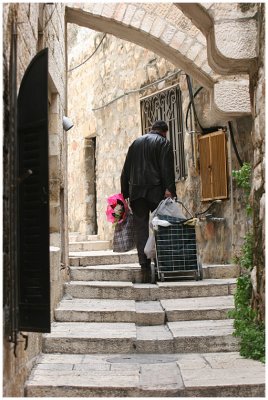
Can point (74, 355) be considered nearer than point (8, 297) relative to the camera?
No

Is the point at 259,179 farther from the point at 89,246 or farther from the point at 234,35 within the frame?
the point at 89,246

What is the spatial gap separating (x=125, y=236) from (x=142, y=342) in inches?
93.8

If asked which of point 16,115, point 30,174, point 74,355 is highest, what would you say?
point 16,115

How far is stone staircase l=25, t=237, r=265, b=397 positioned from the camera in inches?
174

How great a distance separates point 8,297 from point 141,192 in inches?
167

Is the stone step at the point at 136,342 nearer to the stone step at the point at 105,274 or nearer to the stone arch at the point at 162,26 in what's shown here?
the stone step at the point at 105,274

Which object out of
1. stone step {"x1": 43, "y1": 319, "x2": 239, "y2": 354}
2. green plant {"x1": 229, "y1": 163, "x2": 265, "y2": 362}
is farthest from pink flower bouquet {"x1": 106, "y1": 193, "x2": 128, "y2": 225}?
green plant {"x1": 229, "y1": 163, "x2": 265, "y2": 362}

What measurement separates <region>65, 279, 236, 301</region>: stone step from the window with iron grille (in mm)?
2906

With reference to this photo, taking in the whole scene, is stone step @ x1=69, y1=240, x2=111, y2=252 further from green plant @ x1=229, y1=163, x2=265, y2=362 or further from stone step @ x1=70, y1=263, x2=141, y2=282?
green plant @ x1=229, y1=163, x2=265, y2=362

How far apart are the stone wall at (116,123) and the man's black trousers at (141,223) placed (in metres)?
1.32

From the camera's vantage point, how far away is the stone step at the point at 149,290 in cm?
713

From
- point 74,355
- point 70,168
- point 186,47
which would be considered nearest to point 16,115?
point 74,355

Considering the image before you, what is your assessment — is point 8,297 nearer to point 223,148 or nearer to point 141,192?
point 141,192

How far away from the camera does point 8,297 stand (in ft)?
11.7
